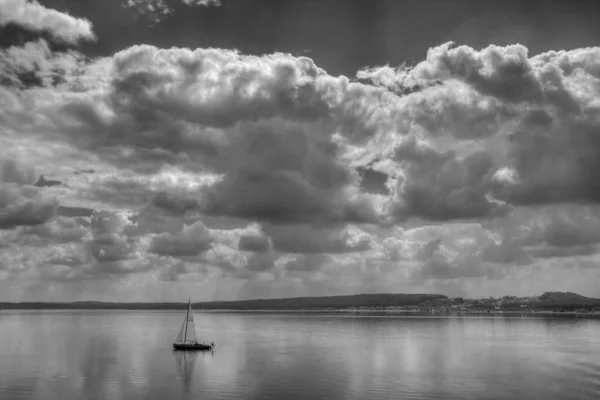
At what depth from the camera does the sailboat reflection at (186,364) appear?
97500mm

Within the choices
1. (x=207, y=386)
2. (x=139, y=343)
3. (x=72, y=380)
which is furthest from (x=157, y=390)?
(x=139, y=343)

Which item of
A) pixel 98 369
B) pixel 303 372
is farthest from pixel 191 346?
pixel 303 372

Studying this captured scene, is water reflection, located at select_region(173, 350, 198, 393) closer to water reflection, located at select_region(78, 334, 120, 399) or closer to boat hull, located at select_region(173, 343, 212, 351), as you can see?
boat hull, located at select_region(173, 343, 212, 351)

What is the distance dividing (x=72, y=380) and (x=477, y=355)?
310 ft

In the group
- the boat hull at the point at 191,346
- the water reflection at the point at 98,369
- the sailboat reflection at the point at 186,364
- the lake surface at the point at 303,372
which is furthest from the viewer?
the boat hull at the point at 191,346

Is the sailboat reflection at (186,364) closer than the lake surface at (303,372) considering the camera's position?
No

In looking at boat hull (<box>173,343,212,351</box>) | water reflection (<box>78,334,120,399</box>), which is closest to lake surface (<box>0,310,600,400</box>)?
water reflection (<box>78,334,120,399</box>)

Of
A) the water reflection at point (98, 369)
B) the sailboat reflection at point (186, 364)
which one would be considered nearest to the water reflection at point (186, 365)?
the sailboat reflection at point (186, 364)

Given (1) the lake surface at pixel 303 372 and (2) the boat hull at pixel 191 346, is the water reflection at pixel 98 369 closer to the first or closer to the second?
(1) the lake surface at pixel 303 372

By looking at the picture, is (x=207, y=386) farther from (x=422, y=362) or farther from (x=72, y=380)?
(x=422, y=362)

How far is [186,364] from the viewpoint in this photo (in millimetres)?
121938

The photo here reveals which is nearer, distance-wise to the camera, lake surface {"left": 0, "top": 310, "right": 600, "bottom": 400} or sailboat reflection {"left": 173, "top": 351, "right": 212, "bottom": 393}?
lake surface {"left": 0, "top": 310, "right": 600, "bottom": 400}

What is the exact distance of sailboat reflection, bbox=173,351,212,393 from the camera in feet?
320

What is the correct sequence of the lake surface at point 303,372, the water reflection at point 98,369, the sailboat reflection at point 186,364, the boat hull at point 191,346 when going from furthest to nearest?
the boat hull at point 191,346 < the sailboat reflection at point 186,364 < the water reflection at point 98,369 < the lake surface at point 303,372
